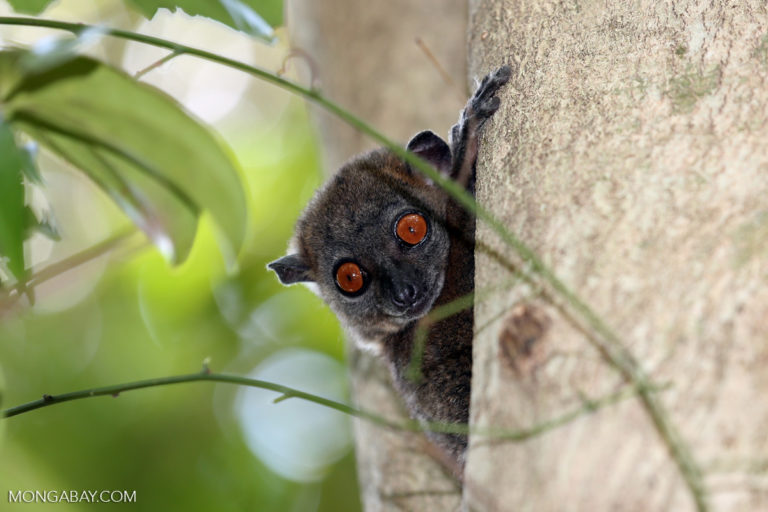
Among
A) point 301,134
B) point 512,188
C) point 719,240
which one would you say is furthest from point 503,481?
point 301,134

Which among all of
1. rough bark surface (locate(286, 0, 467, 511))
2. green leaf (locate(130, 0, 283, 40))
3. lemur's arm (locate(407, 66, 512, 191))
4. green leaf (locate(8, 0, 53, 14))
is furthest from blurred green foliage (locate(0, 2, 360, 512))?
green leaf (locate(130, 0, 283, 40))

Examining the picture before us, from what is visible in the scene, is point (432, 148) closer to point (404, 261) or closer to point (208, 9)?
point (404, 261)

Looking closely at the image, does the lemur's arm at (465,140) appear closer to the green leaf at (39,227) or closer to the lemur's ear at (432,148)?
the lemur's ear at (432,148)

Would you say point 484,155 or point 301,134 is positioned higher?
point 301,134

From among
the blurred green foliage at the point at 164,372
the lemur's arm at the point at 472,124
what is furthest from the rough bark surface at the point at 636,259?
the blurred green foliage at the point at 164,372

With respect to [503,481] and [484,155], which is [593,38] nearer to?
[484,155]
